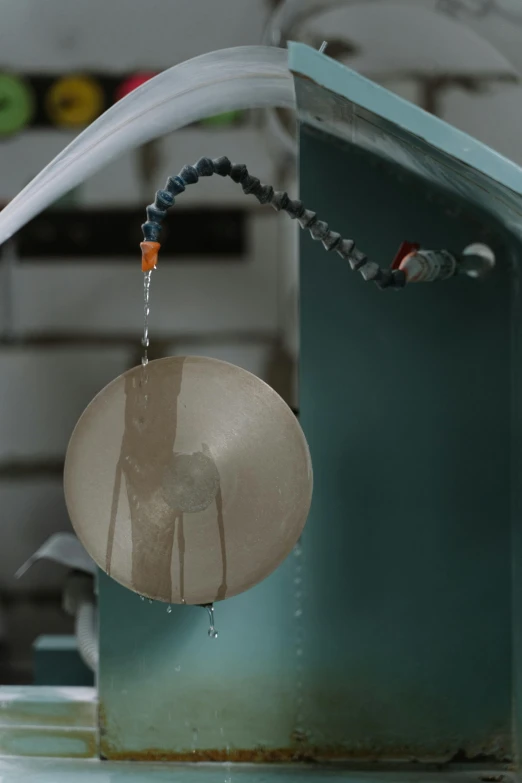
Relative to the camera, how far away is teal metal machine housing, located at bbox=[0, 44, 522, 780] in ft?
3.64

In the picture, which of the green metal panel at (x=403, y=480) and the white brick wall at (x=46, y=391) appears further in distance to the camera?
the white brick wall at (x=46, y=391)

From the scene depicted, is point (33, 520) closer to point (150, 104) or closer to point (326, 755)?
point (326, 755)

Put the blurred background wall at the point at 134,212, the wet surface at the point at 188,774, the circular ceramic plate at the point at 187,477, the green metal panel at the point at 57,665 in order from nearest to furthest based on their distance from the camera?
the circular ceramic plate at the point at 187,477
the wet surface at the point at 188,774
the green metal panel at the point at 57,665
the blurred background wall at the point at 134,212

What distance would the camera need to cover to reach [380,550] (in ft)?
3.67

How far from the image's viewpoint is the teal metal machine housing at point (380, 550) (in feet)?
3.64

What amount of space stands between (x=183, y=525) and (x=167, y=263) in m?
1.05

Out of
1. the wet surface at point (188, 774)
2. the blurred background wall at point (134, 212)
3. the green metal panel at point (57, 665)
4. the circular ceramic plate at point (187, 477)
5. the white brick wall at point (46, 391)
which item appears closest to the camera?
the circular ceramic plate at point (187, 477)

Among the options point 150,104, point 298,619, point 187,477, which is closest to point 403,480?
point 298,619

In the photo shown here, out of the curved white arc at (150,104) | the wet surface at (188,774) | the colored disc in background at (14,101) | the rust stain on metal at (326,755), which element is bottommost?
the wet surface at (188,774)

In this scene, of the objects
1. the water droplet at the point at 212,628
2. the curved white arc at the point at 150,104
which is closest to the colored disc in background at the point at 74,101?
the curved white arc at the point at 150,104

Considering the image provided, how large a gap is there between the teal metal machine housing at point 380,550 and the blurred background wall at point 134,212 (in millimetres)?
731

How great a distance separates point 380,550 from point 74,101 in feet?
4.37

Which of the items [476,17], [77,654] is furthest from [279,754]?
[476,17]

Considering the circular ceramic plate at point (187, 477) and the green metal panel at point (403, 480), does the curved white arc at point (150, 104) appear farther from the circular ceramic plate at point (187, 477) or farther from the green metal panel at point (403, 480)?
the circular ceramic plate at point (187, 477)
